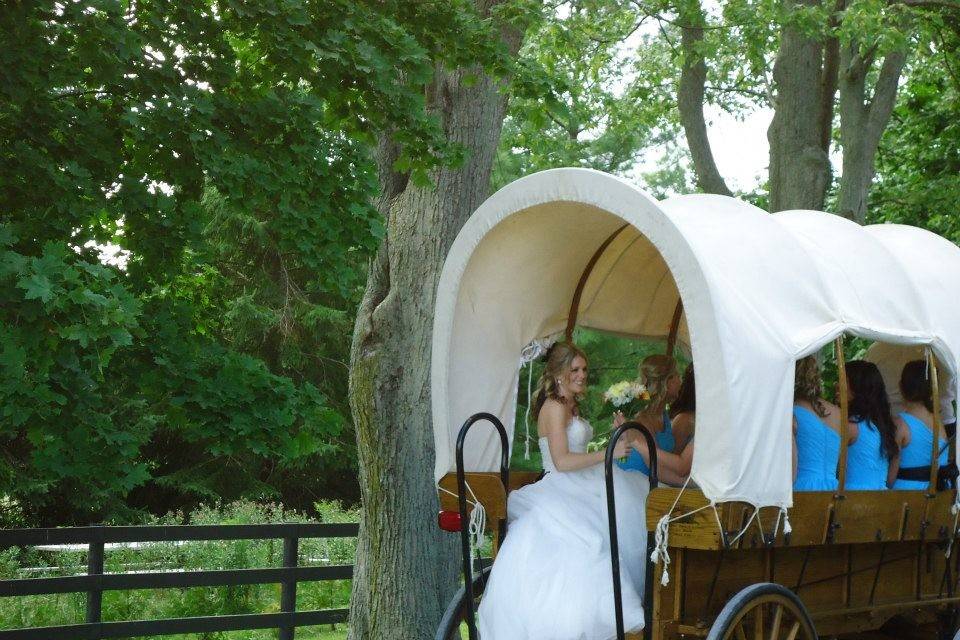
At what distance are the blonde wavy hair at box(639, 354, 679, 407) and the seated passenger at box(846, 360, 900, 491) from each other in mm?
1047

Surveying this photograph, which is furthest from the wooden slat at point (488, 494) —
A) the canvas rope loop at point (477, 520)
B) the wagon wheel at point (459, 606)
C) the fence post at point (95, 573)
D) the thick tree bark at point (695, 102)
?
the thick tree bark at point (695, 102)

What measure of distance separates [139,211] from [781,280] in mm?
3809

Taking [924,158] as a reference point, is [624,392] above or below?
below

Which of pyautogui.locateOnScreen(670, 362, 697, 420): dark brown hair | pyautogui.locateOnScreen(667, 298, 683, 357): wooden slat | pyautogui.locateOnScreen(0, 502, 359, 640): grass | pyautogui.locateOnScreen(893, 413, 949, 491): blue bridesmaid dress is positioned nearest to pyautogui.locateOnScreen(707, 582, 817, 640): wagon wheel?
pyautogui.locateOnScreen(893, 413, 949, 491): blue bridesmaid dress

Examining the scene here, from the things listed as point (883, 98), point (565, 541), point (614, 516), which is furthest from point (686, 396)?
point (883, 98)

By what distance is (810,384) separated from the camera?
6.30 metres

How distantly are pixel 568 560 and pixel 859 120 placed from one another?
26.1 feet

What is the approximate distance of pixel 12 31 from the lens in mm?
6441

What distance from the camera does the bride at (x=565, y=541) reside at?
5.46 metres

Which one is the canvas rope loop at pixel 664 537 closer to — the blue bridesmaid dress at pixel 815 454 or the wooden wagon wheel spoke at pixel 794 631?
the wooden wagon wheel spoke at pixel 794 631

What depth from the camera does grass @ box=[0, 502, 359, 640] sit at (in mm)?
11688

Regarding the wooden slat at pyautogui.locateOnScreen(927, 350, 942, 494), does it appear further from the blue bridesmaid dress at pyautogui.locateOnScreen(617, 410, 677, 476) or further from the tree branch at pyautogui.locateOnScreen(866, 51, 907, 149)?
the tree branch at pyautogui.locateOnScreen(866, 51, 907, 149)

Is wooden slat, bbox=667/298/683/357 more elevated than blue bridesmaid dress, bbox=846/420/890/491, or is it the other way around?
wooden slat, bbox=667/298/683/357

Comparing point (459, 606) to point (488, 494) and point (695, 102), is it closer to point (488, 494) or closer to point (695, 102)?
point (488, 494)
